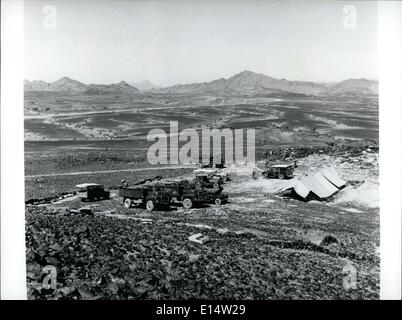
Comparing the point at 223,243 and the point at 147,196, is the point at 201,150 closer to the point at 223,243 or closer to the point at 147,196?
the point at 147,196

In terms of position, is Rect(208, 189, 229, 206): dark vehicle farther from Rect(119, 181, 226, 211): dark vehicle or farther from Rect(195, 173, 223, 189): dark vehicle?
Rect(195, 173, 223, 189): dark vehicle

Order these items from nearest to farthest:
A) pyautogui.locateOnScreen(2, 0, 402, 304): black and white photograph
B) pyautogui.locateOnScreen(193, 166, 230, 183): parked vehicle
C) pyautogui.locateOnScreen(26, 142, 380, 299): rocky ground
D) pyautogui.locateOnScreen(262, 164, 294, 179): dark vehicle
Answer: pyautogui.locateOnScreen(26, 142, 380, 299): rocky ground
pyautogui.locateOnScreen(2, 0, 402, 304): black and white photograph
pyautogui.locateOnScreen(193, 166, 230, 183): parked vehicle
pyautogui.locateOnScreen(262, 164, 294, 179): dark vehicle

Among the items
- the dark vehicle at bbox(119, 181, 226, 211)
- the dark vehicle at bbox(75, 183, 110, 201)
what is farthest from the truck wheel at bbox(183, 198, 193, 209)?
the dark vehicle at bbox(75, 183, 110, 201)

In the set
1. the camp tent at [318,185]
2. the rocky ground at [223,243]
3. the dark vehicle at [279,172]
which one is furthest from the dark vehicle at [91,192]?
the camp tent at [318,185]

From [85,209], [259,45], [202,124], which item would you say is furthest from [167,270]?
[259,45]

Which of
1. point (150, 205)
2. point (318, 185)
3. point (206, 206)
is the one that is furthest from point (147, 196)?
point (318, 185)

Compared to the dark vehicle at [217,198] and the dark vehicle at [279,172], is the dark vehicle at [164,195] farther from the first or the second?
the dark vehicle at [279,172]

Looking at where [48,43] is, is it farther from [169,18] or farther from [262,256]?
[262,256]
